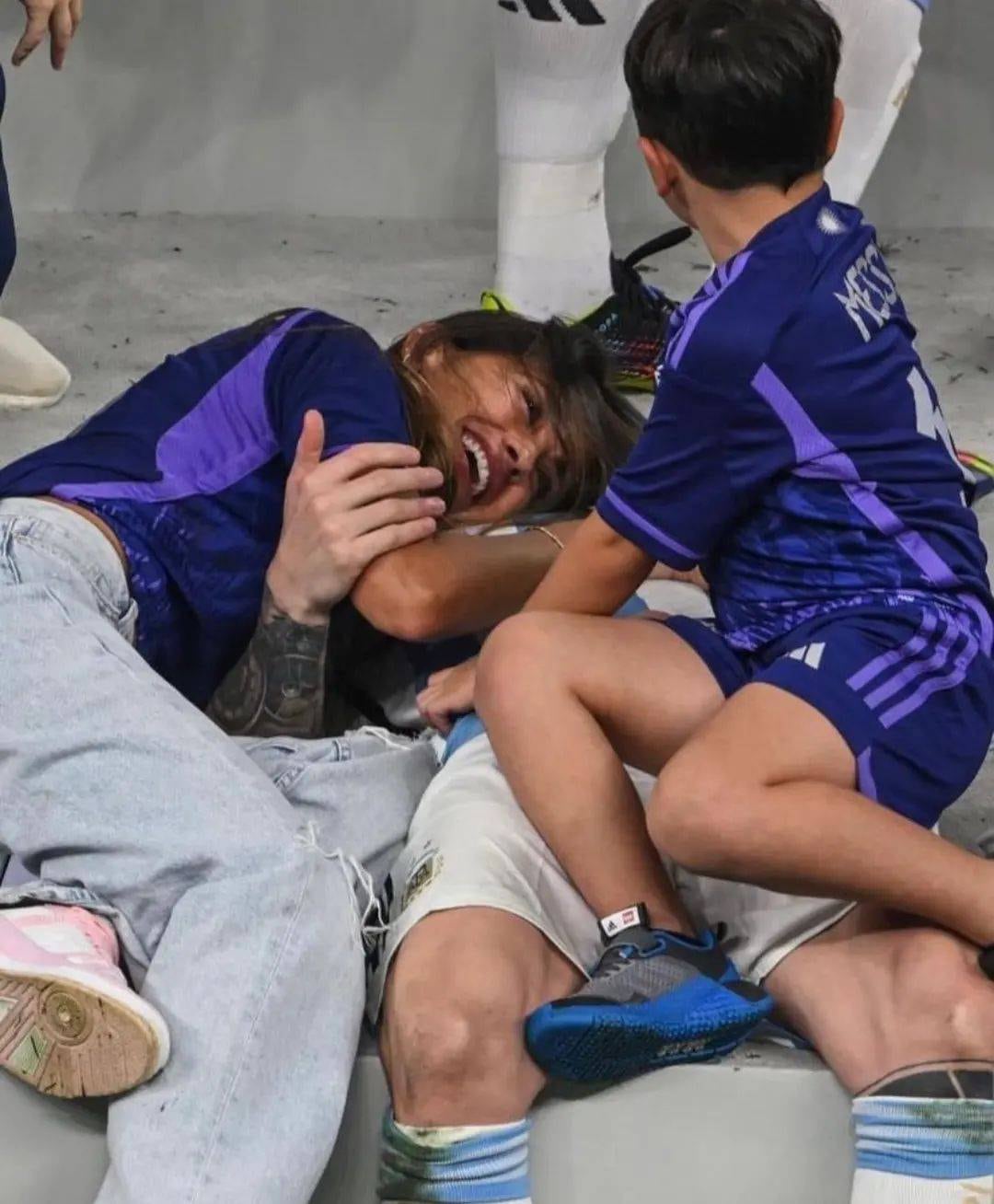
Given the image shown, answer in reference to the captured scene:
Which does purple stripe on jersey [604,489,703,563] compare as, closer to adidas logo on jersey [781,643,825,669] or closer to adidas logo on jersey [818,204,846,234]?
adidas logo on jersey [781,643,825,669]

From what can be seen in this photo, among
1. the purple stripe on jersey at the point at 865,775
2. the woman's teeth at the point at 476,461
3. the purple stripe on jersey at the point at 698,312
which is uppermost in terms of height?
the purple stripe on jersey at the point at 698,312

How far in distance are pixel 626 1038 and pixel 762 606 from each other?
0.27 m

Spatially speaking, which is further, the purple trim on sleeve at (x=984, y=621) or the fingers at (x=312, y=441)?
the fingers at (x=312, y=441)

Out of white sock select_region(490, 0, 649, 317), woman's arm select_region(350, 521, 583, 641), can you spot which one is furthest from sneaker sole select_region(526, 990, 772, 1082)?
white sock select_region(490, 0, 649, 317)

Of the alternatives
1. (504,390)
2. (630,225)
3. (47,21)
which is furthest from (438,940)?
(630,225)

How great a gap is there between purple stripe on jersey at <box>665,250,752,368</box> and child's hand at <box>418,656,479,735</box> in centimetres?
26

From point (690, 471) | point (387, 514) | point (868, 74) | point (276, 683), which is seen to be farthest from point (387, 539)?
point (868, 74)

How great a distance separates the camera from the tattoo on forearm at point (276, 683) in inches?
45.8

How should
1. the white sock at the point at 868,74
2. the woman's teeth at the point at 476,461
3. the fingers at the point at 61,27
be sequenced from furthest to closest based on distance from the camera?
the fingers at the point at 61,27, the white sock at the point at 868,74, the woman's teeth at the point at 476,461

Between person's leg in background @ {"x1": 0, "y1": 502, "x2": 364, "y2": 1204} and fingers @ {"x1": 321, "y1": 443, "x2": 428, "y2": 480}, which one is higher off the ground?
fingers @ {"x1": 321, "y1": 443, "x2": 428, "y2": 480}

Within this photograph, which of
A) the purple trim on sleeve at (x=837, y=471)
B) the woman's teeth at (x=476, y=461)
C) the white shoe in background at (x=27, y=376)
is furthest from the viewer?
the white shoe in background at (x=27, y=376)

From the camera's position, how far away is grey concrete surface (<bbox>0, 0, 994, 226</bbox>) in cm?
245

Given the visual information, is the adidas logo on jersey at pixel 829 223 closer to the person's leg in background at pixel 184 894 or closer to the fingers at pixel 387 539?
the fingers at pixel 387 539

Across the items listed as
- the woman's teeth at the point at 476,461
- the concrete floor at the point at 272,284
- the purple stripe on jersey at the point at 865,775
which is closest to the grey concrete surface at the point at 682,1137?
the purple stripe on jersey at the point at 865,775
